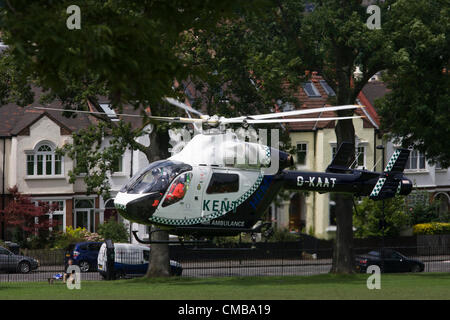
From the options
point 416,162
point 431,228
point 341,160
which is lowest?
point 431,228

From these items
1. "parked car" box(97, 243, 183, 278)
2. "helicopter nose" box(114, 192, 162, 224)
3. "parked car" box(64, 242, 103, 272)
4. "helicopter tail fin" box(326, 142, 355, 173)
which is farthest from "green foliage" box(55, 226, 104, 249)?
"helicopter nose" box(114, 192, 162, 224)

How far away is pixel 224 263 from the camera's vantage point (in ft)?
142

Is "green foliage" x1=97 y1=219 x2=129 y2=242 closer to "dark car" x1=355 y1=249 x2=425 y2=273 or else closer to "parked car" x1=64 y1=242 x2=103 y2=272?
"parked car" x1=64 y1=242 x2=103 y2=272

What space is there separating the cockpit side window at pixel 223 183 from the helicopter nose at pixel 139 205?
157 centimetres

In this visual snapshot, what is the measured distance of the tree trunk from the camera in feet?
122

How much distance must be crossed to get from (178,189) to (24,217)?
1220 inches

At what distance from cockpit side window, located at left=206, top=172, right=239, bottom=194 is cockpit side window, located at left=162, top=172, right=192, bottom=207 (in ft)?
2.29

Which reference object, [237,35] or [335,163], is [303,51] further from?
[335,163]

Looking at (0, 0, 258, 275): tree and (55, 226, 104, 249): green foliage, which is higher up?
(0, 0, 258, 275): tree

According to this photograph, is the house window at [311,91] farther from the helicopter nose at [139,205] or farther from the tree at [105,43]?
the tree at [105,43]

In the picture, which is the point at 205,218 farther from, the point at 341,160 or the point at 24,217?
the point at 24,217

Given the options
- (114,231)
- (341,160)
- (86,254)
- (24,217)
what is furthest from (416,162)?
(341,160)

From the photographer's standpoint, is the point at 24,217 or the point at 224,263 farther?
the point at 24,217

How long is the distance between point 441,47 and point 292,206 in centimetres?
2763
